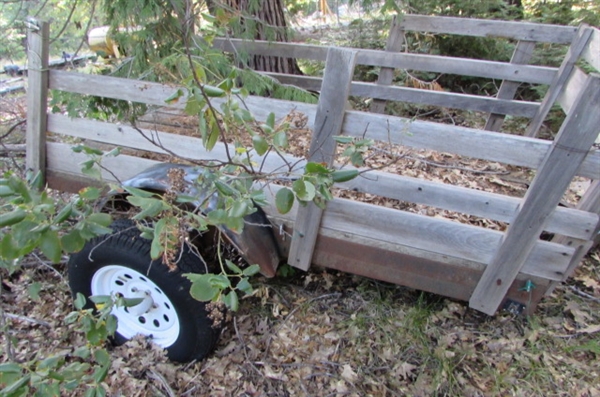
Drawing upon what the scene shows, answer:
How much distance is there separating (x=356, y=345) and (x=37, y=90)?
→ 8.22 ft

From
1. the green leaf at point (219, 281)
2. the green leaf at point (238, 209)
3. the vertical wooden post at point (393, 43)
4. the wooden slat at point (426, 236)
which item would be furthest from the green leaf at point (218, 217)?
the vertical wooden post at point (393, 43)

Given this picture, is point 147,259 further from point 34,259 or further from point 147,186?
point 34,259

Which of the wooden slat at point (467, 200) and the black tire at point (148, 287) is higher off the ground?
the wooden slat at point (467, 200)

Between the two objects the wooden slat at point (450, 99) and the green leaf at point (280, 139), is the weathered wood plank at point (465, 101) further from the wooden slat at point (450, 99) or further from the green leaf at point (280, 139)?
the green leaf at point (280, 139)

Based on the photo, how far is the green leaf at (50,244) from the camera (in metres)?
0.99

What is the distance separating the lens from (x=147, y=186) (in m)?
1.94

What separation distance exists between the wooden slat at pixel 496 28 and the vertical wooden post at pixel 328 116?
2648mm

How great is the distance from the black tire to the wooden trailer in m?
0.53

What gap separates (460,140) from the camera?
163cm

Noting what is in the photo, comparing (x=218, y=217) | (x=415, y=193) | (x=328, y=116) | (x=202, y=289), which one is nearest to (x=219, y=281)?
(x=202, y=289)

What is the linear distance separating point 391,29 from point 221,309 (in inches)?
133

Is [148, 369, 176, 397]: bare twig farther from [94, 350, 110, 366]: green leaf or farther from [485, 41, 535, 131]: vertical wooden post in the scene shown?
[485, 41, 535, 131]: vertical wooden post

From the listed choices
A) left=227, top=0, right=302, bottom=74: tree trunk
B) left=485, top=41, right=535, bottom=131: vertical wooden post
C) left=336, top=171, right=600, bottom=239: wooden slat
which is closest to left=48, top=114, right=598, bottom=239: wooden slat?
left=336, top=171, right=600, bottom=239: wooden slat

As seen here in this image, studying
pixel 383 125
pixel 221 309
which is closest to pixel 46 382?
pixel 221 309
